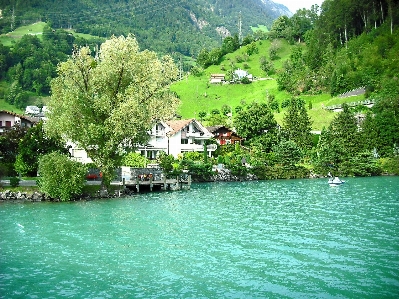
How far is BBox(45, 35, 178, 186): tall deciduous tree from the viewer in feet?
157

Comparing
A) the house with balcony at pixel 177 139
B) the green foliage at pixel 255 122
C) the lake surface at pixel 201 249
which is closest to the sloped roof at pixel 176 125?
the house with balcony at pixel 177 139

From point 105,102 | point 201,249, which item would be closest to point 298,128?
point 105,102

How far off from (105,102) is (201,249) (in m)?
26.0

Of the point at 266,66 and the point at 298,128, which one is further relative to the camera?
the point at 266,66

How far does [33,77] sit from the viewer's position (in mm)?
160375

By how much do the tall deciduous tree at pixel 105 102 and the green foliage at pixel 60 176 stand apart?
264 cm

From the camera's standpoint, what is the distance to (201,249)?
27.3m

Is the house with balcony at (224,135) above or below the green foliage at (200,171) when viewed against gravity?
above

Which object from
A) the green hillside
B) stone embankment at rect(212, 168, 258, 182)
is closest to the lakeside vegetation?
the green hillside

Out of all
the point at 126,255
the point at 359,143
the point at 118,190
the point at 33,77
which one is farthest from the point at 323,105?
the point at 33,77

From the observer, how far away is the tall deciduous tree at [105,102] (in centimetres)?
4797

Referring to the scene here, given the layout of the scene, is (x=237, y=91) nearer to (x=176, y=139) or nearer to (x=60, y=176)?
(x=176, y=139)

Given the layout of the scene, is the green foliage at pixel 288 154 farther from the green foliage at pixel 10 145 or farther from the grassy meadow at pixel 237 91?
the green foliage at pixel 10 145

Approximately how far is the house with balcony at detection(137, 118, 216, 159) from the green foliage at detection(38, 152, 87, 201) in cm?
3281
